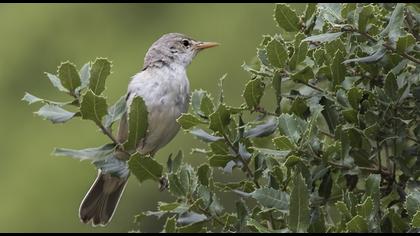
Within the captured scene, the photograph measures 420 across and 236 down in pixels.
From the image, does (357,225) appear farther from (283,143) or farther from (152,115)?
(152,115)

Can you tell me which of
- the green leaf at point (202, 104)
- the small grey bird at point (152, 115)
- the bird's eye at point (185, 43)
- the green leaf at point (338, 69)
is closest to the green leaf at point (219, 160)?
the green leaf at point (202, 104)

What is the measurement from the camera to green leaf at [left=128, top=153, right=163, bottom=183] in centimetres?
301

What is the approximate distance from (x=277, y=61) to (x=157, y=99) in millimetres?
1611

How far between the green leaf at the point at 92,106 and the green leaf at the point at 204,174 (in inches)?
13.1

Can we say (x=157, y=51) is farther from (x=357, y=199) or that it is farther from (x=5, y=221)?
(x=5, y=221)

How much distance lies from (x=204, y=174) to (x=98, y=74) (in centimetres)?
43

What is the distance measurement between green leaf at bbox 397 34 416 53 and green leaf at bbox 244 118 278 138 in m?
0.46

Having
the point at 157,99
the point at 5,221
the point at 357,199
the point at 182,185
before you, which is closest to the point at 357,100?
the point at 357,199

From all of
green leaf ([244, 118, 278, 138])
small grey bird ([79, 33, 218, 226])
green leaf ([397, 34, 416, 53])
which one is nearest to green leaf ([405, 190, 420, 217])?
green leaf ([397, 34, 416, 53])

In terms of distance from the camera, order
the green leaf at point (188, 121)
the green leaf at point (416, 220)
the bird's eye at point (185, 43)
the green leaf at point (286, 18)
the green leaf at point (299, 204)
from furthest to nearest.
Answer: the bird's eye at point (185, 43) < the green leaf at point (286, 18) < the green leaf at point (188, 121) < the green leaf at point (299, 204) < the green leaf at point (416, 220)

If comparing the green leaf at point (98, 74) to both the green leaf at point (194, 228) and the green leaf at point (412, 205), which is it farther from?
the green leaf at point (412, 205)

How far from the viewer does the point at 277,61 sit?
3061 mm

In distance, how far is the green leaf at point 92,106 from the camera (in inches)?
117

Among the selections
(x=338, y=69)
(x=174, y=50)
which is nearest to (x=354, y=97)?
(x=338, y=69)
